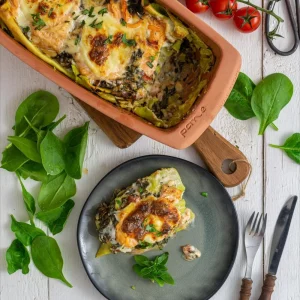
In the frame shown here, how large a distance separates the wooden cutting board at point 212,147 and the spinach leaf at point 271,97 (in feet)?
0.47

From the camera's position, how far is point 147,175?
1.88 meters

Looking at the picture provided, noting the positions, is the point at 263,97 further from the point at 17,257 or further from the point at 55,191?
→ the point at 17,257

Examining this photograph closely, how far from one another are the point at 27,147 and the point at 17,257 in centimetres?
40

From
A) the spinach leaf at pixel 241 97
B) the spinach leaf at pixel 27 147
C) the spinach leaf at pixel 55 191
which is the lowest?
the spinach leaf at pixel 55 191

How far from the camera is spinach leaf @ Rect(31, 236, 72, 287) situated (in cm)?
187

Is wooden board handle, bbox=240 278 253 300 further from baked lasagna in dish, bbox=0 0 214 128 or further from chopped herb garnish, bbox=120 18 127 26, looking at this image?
chopped herb garnish, bbox=120 18 127 26

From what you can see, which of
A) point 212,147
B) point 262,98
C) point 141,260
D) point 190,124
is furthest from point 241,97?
point 141,260

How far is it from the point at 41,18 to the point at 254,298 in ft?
4.00

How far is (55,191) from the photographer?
6.10 ft

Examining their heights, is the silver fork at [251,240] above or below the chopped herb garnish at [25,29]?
below

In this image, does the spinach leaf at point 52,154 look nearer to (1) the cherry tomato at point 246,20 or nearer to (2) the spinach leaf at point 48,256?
(2) the spinach leaf at point 48,256

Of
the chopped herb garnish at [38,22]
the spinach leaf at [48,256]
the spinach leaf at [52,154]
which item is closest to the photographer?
the chopped herb garnish at [38,22]

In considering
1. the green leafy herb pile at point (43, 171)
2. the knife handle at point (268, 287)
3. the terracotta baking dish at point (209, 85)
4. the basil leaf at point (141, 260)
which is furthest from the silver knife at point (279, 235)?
the green leafy herb pile at point (43, 171)

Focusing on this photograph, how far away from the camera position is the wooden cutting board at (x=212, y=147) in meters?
1.85
